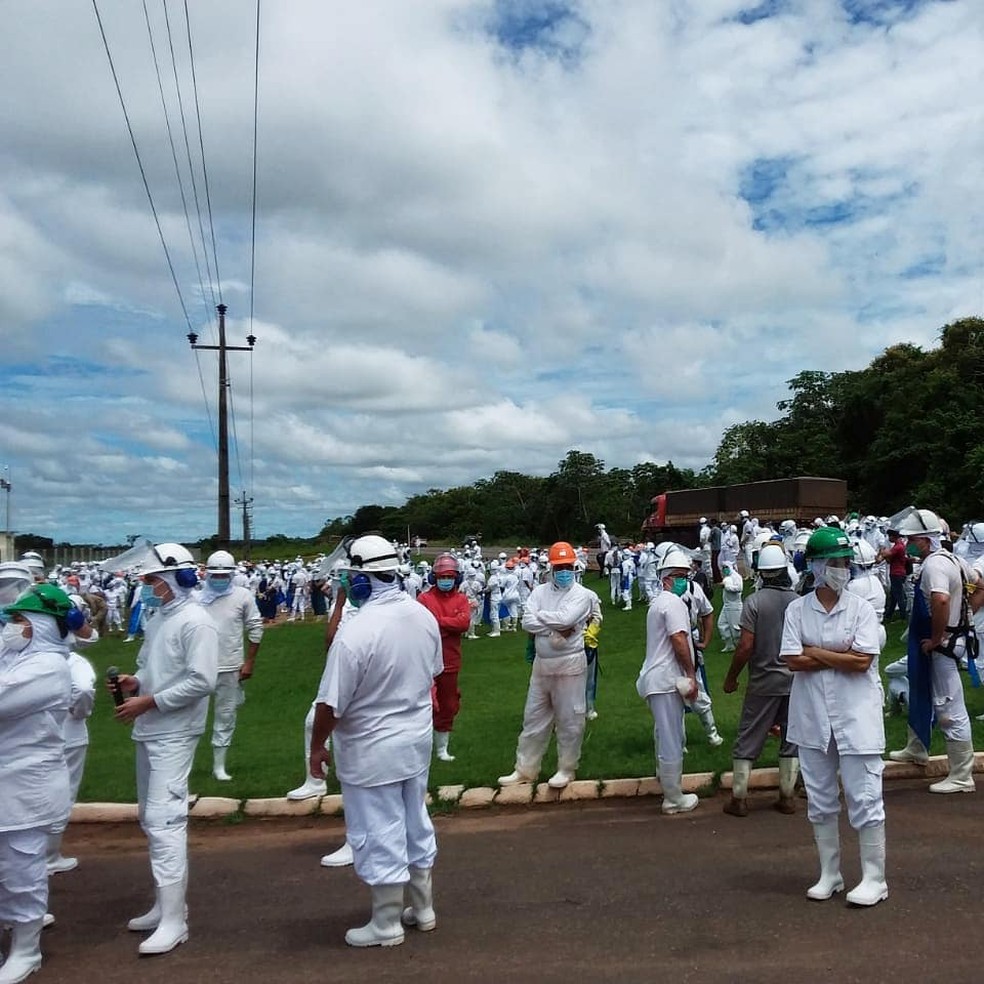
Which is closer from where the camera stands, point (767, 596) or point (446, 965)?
point (446, 965)

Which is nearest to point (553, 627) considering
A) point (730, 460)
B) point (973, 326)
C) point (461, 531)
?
point (973, 326)

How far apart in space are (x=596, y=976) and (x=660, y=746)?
2.73 metres

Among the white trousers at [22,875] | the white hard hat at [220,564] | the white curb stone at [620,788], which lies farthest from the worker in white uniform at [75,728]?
the white curb stone at [620,788]

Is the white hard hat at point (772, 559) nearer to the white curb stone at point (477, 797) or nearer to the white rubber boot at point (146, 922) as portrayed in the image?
the white curb stone at point (477, 797)

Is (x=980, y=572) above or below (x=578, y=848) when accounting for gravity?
above

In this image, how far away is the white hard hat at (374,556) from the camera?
4758 millimetres

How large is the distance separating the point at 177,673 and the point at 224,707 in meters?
3.69

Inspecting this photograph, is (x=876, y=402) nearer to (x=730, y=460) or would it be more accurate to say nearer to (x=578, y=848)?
(x=730, y=460)

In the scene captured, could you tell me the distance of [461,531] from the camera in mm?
87562

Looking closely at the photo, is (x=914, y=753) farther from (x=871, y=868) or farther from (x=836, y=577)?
(x=836, y=577)

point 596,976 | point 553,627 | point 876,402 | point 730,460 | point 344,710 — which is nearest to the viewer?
point 596,976

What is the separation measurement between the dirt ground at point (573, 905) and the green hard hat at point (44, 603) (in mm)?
1742

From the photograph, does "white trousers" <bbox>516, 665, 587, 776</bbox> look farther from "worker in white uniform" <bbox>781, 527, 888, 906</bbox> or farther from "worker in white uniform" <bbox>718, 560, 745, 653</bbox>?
"worker in white uniform" <bbox>718, 560, 745, 653</bbox>

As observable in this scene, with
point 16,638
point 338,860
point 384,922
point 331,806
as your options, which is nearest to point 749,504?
point 331,806
